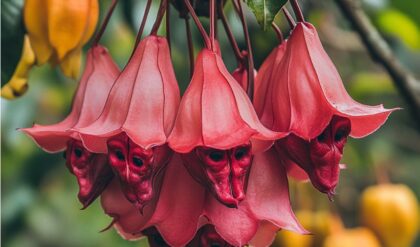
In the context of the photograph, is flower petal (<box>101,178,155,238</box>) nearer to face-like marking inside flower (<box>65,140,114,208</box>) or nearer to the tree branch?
face-like marking inside flower (<box>65,140,114,208</box>)

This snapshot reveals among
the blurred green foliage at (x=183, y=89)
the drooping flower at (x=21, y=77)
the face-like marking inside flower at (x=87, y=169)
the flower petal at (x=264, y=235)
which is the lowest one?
the blurred green foliage at (x=183, y=89)

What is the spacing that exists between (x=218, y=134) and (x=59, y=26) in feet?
1.46

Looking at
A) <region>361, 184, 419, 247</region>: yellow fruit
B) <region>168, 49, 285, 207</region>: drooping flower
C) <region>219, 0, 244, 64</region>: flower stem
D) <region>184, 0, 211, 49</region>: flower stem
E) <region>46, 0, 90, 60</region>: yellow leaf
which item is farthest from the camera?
<region>361, 184, 419, 247</region>: yellow fruit

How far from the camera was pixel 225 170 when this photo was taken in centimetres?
113

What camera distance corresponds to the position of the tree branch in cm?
186

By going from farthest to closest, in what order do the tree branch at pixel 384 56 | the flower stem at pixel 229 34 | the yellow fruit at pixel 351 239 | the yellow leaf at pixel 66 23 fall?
the yellow fruit at pixel 351 239 → the tree branch at pixel 384 56 → the yellow leaf at pixel 66 23 → the flower stem at pixel 229 34

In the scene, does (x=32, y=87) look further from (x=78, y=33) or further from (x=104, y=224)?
(x=78, y=33)

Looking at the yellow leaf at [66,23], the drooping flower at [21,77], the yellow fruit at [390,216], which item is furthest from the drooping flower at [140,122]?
the yellow fruit at [390,216]

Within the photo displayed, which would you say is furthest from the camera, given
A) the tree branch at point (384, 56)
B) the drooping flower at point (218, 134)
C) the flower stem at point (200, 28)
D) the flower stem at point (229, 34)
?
the tree branch at point (384, 56)

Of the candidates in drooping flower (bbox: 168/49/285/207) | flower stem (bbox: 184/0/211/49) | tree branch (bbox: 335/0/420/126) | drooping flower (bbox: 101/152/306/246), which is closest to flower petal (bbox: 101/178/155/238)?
drooping flower (bbox: 101/152/306/246)

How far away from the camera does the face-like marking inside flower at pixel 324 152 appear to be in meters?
1.17

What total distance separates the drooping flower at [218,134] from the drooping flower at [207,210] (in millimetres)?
47

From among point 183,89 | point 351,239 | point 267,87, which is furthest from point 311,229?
point 267,87

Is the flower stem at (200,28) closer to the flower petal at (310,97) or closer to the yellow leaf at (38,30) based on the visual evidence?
the flower petal at (310,97)
